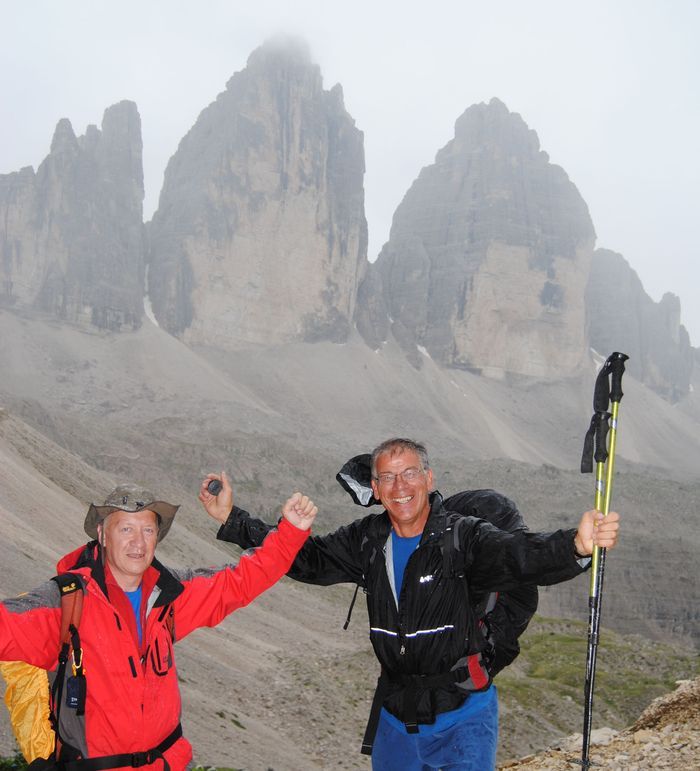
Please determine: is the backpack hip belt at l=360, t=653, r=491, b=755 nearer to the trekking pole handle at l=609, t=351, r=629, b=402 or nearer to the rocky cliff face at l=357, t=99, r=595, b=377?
the trekking pole handle at l=609, t=351, r=629, b=402

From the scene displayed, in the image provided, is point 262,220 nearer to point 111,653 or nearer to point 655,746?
point 655,746

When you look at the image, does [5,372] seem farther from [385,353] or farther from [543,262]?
[543,262]

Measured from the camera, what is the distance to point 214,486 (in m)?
5.71

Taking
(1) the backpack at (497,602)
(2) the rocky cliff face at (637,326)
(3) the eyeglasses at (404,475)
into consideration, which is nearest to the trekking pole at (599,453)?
(1) the backpack at (497,602)

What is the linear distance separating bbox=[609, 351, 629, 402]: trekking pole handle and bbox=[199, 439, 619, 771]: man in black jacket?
5.10 feet

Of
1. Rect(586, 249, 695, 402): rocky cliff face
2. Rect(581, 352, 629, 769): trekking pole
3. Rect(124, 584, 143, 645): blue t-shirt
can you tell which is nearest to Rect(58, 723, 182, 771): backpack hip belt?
Rect(124, 584, 143, 645): blue t-shirt

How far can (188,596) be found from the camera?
4.81 m

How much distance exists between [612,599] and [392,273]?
11060 centimetres

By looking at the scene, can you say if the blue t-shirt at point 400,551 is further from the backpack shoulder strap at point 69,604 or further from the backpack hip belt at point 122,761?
the backpack shoulder strap at point 69,604

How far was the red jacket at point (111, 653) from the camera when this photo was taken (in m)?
4.16

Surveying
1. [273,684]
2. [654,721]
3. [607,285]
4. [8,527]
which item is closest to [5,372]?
[8,527]

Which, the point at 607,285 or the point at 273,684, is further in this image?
the point at 607,285

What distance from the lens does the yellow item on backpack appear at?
4242mm

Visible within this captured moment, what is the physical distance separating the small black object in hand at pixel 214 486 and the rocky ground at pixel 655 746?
13.9ft
